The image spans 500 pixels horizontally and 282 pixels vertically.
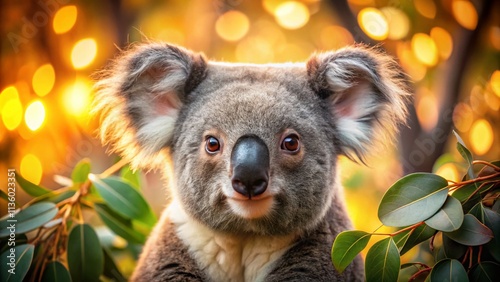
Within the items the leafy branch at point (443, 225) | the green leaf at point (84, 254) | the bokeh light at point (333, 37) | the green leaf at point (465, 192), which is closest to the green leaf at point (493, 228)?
the leafy branch at point (443, 225)

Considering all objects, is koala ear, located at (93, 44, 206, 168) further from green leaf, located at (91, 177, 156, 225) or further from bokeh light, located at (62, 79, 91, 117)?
bokeh light, located at (62, 79, 91, 117)

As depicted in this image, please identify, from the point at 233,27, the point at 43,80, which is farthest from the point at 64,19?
the point at 233,27

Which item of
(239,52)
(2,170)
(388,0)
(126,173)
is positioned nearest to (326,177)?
(126,173)

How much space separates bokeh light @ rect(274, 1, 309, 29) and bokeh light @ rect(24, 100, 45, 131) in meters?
2.28

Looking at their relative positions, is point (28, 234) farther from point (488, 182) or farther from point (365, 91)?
point (488, 182)

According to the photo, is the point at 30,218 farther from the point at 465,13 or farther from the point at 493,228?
the point at 465,13

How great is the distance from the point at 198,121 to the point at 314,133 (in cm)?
48

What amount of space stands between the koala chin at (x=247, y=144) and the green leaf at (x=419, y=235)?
37cm

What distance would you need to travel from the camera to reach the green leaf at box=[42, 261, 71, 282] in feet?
8.07

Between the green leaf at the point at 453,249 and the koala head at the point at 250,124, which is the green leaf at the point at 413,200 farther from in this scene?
the koala head at the point at 250,124

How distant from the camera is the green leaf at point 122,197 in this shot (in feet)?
8.82

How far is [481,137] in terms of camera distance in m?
3.86

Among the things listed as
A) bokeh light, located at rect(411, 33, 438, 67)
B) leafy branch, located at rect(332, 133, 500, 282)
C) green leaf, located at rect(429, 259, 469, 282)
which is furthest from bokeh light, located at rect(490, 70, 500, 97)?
green leaf, located at rect(429, 259, 469, 282)

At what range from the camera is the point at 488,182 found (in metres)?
1.95
